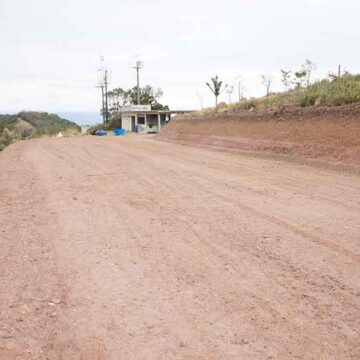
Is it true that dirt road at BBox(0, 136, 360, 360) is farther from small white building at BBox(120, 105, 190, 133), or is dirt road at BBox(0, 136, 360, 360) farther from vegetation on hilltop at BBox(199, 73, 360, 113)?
small white building at BBox(120, 105, 190, 133)

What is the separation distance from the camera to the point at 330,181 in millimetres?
10898

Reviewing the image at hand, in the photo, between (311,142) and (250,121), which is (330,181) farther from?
(250,121)

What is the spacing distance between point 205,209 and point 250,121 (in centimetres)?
1286

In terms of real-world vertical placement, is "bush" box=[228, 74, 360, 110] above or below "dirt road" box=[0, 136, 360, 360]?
above

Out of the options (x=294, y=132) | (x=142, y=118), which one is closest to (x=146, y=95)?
(x=142, y=118)

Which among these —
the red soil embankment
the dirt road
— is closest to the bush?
the red soil embankment

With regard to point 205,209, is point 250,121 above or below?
above

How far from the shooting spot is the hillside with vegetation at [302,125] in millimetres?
14102

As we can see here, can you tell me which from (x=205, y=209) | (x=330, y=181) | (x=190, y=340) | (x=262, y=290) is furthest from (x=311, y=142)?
(x=190, y=340)

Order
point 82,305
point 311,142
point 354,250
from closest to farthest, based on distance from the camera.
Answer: point 82,305 → point 354,250 → point 311,142

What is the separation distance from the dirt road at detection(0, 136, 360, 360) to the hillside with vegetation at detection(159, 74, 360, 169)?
399 centimetres

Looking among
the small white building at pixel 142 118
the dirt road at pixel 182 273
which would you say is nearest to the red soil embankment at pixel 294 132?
the dirt road at pixel 182 273

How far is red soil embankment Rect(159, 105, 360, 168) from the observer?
45.5 feet

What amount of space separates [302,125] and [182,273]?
12.2 meters
